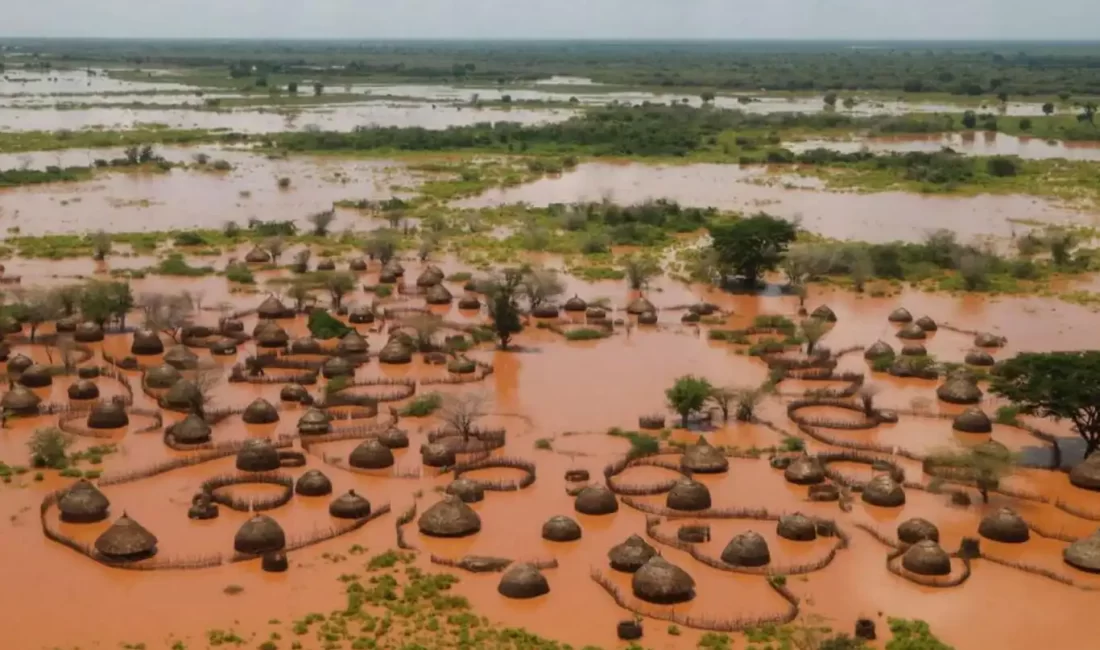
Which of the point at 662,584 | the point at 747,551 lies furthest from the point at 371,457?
the point at 747,551

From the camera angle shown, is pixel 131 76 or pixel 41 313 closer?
pixel 41 313

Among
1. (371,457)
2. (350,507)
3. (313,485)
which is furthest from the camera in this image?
(371,457)

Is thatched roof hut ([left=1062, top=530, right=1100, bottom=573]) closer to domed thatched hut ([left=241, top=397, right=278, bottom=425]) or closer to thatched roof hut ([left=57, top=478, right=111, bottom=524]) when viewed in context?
domed thatched hut ([left=241, top=397, right=278, bottom=425])

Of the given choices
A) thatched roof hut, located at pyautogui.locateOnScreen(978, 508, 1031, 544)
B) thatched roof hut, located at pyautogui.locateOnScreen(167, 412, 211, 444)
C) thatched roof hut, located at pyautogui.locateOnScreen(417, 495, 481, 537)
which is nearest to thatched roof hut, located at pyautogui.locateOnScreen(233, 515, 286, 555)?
thatched roof hut, located at pyautogui.locateOnScreen(417, 495, 481, 537)

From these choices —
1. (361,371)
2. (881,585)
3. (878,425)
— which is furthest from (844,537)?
(361,371)

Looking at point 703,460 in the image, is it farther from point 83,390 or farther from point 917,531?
point 83,390

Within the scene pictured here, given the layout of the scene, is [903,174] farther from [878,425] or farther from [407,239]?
[878,425]
